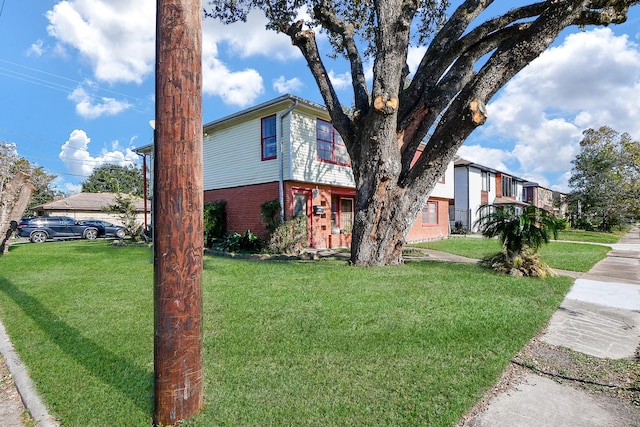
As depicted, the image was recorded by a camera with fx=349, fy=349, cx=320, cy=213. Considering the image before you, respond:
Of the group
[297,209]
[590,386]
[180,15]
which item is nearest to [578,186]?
[297,209]

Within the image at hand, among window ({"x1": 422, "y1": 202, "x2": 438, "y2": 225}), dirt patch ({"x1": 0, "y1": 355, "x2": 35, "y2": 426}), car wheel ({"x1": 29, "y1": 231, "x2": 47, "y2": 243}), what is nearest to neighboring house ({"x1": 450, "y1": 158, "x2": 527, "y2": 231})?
window ({"x1": 422, "y1": 202, "x2": 438, "y2": 225})

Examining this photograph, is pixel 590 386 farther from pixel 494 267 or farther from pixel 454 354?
pixel 494 267

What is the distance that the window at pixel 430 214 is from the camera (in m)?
19.5

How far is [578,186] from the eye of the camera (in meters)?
31.5

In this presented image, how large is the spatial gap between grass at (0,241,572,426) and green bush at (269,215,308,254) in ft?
14.5

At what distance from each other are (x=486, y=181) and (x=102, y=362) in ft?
106

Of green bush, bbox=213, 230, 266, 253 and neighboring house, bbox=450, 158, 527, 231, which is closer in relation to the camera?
green bush, bbox=213, 230, 266, 253

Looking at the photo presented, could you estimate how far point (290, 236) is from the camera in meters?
11.2

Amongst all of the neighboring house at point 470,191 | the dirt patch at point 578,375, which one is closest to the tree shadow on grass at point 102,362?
the dirt patch at point 578,375

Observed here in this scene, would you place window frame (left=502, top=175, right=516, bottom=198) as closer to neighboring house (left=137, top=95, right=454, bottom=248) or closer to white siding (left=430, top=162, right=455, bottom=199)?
white siding (left=430, top=162, right=455, bottom=199)

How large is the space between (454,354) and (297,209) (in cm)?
974

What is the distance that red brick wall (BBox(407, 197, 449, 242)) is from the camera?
59.7 feet

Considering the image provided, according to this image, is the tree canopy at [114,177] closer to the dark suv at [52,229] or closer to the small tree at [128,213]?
the dark suv at [52,229]

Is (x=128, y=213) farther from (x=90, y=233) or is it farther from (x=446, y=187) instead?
(x=446, y=187)
